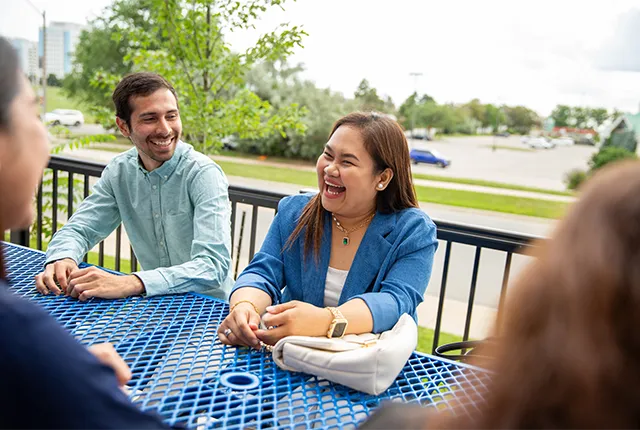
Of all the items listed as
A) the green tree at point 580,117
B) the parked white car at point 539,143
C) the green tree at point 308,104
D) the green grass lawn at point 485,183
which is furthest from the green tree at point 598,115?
the green tree at point 308,104

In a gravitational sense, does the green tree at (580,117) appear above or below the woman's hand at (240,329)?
above

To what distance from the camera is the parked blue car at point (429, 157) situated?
66.8 feet

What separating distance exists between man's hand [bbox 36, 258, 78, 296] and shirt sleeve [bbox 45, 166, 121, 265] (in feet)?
0.49

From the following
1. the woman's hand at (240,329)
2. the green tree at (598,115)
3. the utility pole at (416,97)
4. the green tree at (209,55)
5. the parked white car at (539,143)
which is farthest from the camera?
the parked white car at (539,143)

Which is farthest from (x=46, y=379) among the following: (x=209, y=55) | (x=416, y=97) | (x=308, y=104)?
(x=308, y=104)

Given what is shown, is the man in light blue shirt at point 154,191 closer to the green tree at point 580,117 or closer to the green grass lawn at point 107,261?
the green grass lawn at point 107,261

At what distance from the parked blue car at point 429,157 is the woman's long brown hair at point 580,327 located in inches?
790

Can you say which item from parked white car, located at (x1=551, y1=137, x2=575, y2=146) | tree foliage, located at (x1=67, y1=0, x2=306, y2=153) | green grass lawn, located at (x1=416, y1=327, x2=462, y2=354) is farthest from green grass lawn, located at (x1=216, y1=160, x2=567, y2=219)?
green grass lawn, located at (x1=416, y1=327, x2=462, y2=354)

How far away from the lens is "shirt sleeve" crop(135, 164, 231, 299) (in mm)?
1609

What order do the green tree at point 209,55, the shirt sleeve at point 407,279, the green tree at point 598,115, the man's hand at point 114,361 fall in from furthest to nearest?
1. the green tree at point 598,115
2. the green tree at point 209,55
3. the shirt sleeve at point 407,279
4. the man's hand at point 114,361

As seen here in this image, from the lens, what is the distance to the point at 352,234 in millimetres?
1793

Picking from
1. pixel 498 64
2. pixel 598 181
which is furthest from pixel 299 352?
pixel 498 64

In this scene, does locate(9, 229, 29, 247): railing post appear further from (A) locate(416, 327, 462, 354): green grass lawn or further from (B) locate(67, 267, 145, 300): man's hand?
(A) locate(416, 327, 462, 354): green grass lawn

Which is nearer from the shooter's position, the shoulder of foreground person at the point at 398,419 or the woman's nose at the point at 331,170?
the shoulder of foreground person at the point at 398,419
